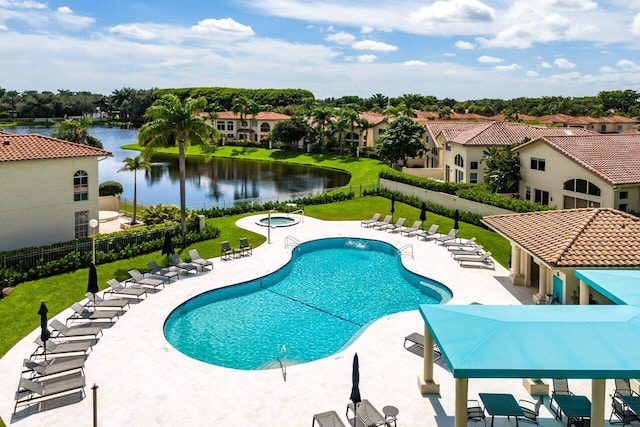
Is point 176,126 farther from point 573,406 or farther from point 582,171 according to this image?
point 582,171

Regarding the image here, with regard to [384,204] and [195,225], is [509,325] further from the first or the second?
[384,204]

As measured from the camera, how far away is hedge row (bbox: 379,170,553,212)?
33.9 meters

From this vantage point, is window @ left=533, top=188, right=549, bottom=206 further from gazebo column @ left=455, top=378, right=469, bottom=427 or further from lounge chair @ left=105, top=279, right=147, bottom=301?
gazebo column @ left=455, top=378, right=469, bottom=427

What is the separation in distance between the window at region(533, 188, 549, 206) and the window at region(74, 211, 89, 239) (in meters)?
29.9

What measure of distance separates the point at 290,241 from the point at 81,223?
38.3ft

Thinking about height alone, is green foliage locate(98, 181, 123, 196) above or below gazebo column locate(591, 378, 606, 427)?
above

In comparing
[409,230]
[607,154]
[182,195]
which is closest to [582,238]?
[409,230]

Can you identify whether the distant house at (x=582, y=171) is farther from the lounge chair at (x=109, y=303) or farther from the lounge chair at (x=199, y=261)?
the lounge chair at (x=109, y=303)

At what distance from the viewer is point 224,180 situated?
6869 centimetres

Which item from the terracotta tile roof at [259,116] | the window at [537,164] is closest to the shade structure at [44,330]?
the window at [537,164]

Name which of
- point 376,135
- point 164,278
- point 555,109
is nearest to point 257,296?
point 164,278

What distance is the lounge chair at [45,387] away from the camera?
13.8 metres

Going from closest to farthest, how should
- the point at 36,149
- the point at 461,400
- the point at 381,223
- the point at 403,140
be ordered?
the point at 461,400 < the point at 36,149 < the point at 381,223 < the point at 403,140

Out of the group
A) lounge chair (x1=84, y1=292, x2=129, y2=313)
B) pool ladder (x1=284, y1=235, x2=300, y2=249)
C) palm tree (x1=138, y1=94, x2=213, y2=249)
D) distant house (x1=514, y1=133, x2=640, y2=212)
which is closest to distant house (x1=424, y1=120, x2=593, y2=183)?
distant house (x1=514, y1=133, x2=640, y2=212)
